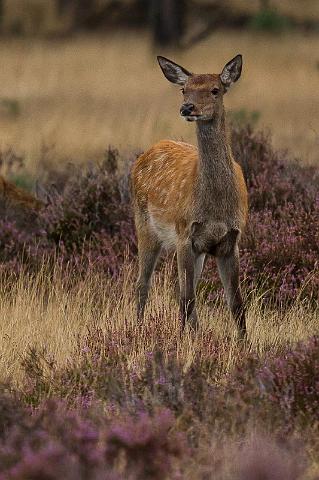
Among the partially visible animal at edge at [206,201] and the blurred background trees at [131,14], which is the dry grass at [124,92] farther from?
the partially visible animal at edge at [206,201]

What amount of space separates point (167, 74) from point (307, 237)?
1.78 meters

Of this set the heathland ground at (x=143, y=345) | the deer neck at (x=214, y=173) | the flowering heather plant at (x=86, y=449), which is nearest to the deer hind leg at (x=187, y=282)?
the heathland ground at (x=143, y=345)

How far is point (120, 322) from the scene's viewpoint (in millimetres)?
8156

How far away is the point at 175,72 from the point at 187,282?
1296mm

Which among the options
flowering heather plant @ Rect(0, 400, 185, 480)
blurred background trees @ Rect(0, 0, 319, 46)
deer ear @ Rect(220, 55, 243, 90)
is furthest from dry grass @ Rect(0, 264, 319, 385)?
blurred background trees @ Rect(0, 0, 319, 46)

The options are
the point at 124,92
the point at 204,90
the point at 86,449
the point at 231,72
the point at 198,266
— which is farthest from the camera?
the point at 124,92

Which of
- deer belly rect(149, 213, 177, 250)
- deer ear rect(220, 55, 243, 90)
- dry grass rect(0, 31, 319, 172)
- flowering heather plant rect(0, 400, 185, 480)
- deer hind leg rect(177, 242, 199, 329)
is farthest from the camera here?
dry grass rect(0, 31, 319, 172)

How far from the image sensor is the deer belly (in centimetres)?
845

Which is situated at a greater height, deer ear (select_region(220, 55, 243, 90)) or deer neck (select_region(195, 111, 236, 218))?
deer ear (select_region(220, 55, 243, 90))

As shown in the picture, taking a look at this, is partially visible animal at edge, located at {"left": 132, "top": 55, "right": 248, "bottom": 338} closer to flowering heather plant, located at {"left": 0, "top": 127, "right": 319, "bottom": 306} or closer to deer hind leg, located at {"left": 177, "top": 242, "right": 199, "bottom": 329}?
deer hind leg, located at {"left": 177, "top": 242, "right": 199, "bottom": 329}

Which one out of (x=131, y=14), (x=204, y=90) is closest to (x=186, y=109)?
(x=204, y=90)

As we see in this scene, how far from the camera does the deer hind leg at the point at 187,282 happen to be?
8086 mm

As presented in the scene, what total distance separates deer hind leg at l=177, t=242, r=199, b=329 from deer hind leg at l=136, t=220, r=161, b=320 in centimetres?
73

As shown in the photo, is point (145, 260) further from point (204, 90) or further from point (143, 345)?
point (143, 345)
